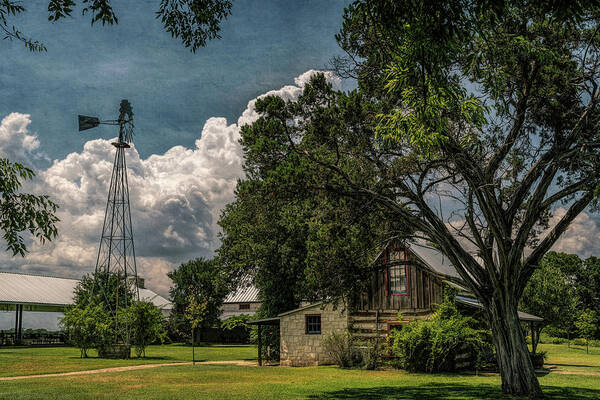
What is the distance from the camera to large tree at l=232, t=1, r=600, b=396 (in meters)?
11.3

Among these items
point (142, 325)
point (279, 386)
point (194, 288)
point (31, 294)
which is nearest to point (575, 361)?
point (279, 386)

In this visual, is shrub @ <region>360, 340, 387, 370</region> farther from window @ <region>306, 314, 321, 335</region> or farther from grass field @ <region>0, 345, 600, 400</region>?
window @ <region>306, 314, 321, 335</region>

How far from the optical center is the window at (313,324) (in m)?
27.1

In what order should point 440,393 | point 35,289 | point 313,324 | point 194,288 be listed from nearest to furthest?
point 440,393 → point 313,324 → point 35,289 → point 194,288

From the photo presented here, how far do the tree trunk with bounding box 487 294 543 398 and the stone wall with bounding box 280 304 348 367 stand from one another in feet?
41.5

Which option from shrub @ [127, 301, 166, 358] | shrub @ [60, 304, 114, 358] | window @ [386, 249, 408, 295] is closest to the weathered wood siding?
window @ [386, 249, 408, 295]

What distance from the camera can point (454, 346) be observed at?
840 inches

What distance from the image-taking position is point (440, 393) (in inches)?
574

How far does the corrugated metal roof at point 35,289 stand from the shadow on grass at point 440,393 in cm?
2778

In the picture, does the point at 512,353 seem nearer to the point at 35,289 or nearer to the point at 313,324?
the point at 313,324

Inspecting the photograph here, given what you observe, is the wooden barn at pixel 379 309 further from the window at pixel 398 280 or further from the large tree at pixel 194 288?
the large tree at pixel 194 288

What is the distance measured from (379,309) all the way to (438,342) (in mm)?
4733

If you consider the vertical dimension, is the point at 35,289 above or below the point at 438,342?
above

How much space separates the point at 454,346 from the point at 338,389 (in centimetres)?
781
